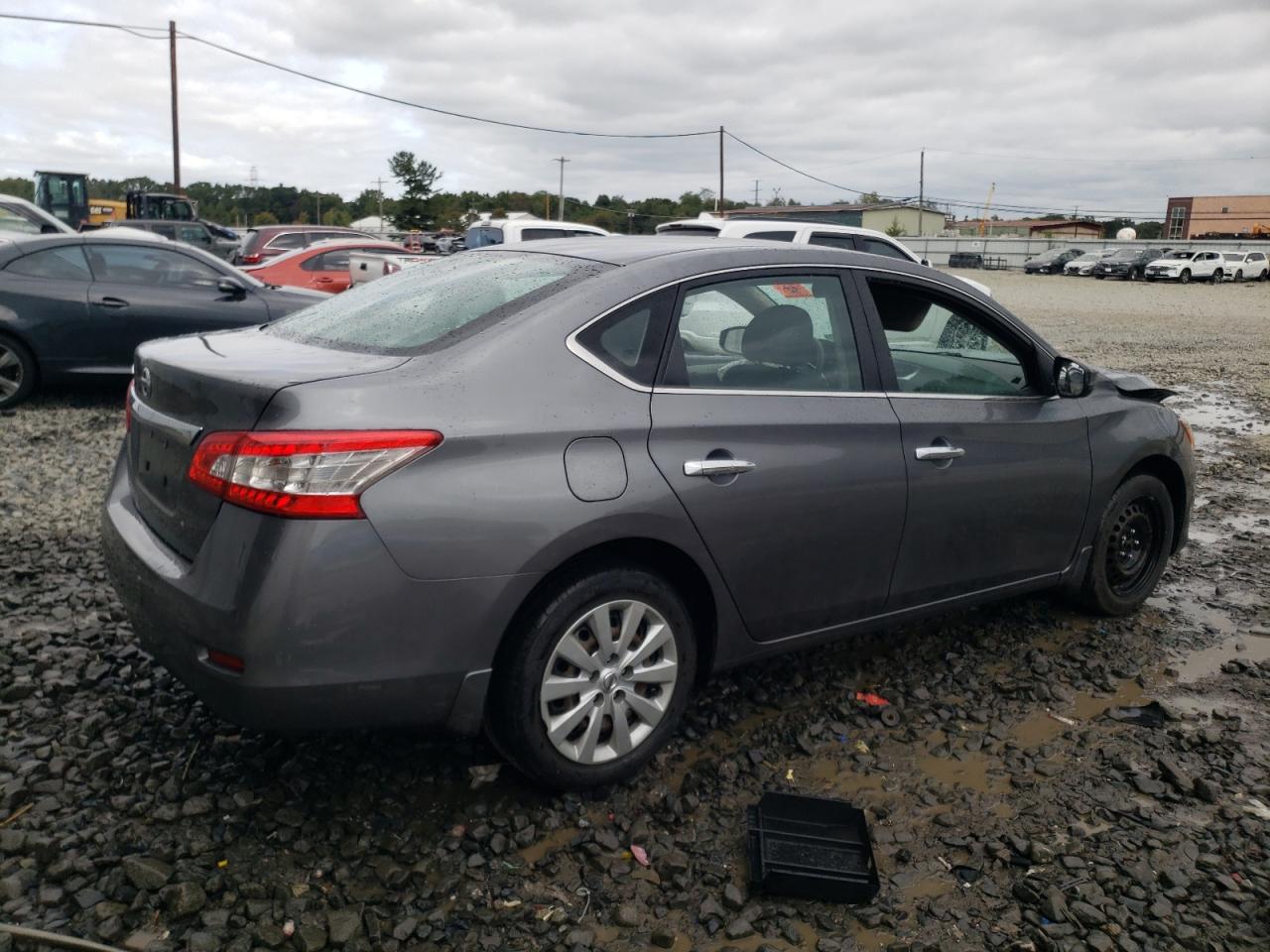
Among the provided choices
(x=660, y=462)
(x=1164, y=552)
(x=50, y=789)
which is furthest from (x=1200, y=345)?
(x=50, y=789)

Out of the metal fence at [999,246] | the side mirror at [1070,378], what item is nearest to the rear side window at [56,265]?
the side mirror at [1070,378]

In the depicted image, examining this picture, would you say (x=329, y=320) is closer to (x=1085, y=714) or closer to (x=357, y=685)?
(x=357, y=685)

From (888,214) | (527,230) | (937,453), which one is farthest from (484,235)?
(888,214)

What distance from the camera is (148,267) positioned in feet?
29.8

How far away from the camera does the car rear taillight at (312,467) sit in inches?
105

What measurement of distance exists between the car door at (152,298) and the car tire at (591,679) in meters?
6.91

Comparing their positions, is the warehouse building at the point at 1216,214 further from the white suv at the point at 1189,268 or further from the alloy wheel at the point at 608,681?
the alloy wheel at the point at 608,681

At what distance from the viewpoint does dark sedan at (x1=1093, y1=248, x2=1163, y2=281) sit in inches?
1965

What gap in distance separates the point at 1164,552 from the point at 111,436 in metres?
6.99

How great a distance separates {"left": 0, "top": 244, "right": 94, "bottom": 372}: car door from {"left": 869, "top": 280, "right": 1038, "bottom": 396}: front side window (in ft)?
23.4

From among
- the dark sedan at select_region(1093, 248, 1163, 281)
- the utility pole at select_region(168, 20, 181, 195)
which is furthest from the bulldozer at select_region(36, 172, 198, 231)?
the dark sedan at select_region(1093, 248, 1163, 281)

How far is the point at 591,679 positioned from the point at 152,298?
725cm

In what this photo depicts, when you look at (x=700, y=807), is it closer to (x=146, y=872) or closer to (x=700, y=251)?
(x=146, y=872)

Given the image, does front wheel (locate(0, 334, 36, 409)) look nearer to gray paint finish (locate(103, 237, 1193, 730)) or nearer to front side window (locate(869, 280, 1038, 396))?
gray paint finish (locate(103, 237, 1193, 730))
